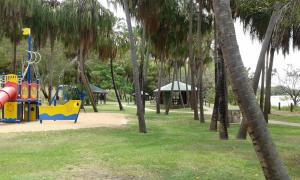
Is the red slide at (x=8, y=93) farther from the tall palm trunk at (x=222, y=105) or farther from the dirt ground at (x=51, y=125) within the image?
the tall palm trunk at (x=222, y=105)

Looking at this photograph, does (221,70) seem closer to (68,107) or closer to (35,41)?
(68,107)

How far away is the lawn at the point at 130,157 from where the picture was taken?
7430 millimetres

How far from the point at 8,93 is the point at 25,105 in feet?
6.45

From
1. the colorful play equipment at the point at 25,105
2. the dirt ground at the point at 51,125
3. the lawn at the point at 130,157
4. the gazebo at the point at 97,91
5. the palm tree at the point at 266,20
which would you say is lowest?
the lawn at the point at 130,157

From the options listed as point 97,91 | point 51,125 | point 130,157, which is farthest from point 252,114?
point 97,91

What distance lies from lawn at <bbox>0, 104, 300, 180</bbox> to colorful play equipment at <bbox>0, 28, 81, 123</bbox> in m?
5.89

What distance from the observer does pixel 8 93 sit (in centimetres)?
1930

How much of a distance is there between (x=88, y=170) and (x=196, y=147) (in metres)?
3.89

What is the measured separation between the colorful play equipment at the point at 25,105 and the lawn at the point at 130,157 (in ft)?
19.3

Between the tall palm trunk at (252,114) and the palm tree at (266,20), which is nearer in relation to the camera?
the tall palm trunk at (252,114)

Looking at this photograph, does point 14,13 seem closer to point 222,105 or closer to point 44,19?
point 44,19

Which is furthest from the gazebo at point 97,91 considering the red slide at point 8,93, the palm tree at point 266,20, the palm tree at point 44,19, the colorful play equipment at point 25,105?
the palm tree at point 266,20

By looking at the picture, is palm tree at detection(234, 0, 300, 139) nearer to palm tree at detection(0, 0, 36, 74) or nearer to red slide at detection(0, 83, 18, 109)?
red slide at detection(0, 83, 18, 109)

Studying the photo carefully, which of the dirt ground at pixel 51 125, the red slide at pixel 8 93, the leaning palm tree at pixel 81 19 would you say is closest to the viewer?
the dirt ground at pixel 51 125
